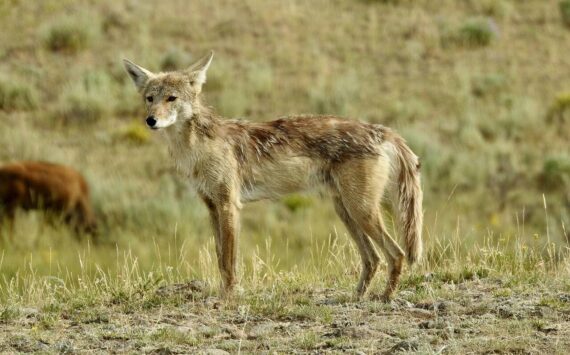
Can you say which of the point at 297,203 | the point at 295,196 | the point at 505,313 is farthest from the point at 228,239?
the point at 297,203

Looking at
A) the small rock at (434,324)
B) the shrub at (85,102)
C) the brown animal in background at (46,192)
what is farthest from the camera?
the shrub at (85,102)

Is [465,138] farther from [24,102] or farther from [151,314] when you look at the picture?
[151,314]

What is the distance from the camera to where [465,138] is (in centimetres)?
2270

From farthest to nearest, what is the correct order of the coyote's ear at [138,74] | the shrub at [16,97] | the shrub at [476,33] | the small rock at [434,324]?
1. the shrub at [476,33]
2. the shrub at [16,97]
3. the coyote's ear at [138,74]
4. the small rock at [434,324]

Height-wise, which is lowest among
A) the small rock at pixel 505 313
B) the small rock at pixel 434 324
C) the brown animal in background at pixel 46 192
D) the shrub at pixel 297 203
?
the shrub at pixel 297 203

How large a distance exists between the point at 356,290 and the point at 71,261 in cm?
778

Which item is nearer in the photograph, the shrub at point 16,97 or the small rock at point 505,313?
A: the small rock at point 505,313

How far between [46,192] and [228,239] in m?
9.19

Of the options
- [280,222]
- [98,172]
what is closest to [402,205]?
[280,222]

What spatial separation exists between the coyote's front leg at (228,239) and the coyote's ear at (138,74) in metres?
1.19

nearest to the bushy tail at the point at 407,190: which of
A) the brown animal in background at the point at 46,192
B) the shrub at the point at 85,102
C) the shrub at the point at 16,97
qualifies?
the brown animal in background at the point at 46,192

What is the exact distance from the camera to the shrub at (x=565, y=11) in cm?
2831

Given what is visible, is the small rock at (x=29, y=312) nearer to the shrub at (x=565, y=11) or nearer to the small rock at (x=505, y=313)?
the small rock at (x=505, y=313)

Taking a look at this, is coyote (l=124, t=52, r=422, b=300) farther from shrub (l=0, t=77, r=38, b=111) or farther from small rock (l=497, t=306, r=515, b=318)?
shrub (l=0, t=77, r=38, b=111)
